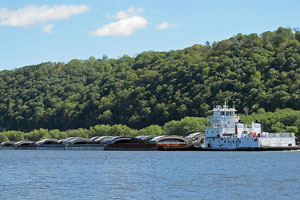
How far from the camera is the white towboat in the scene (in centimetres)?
15025

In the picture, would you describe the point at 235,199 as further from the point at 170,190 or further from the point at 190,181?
the point at 190,181

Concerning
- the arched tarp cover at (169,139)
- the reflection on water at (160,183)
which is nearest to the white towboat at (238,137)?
the arched tarp cover at (169,139)

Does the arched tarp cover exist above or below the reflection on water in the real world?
above

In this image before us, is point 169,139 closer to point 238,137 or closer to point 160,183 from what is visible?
point 238,137

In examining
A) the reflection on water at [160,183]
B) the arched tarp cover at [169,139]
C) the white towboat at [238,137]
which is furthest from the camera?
the arched tarp cover at [169,139]

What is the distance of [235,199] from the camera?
58.4 meters

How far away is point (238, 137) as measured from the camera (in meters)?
155

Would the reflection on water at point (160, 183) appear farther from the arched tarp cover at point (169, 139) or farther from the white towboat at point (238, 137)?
the arched tarp cover at point (169, 139)

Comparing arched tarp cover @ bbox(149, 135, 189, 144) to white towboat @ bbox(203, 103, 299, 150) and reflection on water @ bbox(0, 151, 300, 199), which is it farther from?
reflection on water @ bbox(0, 151, 300, 199)

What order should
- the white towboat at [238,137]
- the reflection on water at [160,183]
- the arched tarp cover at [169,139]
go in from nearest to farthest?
the reflection on water at [160,183] < the white towboat at [238,137] < the arched tarp cover at [169,139]

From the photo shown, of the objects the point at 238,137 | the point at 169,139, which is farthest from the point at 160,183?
the point at 169,139

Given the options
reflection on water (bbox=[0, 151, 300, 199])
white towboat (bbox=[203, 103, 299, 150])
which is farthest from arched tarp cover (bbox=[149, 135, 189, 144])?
reflection on water (bbox=[0, 151, 300, 199])

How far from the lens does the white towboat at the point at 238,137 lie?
150 metres

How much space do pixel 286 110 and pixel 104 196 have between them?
5697 inches
